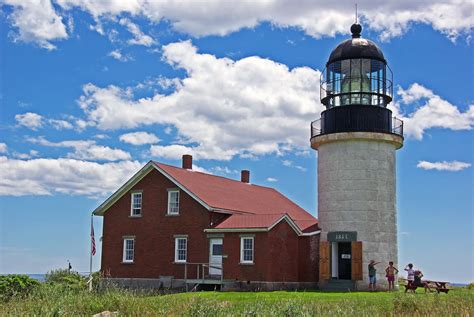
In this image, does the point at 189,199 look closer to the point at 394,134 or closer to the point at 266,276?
the point at 266,276

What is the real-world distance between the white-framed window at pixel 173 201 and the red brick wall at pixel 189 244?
8.0 inches

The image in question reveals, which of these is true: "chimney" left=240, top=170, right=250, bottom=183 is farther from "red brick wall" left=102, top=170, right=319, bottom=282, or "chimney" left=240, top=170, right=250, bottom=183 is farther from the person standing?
the person standing

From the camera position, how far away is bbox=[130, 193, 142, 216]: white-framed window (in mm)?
31406

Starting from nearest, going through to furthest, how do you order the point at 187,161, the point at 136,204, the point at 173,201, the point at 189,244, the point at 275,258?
1. the point at 275,258
2. the point at 189,244
3. the point at 173,201
4. the point at 136,204
5. the point at 187,161

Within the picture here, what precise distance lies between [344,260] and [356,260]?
44.3 inches

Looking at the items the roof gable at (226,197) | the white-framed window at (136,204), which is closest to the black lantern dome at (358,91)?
the roof gable at (226,197)

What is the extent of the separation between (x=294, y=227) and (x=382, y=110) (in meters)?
6.39

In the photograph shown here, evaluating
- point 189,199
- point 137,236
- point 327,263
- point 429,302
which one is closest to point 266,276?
point 327,263

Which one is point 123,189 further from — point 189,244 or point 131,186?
point 189,244

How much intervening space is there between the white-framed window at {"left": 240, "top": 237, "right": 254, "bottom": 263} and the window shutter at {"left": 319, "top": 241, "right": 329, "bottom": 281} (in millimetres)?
3221

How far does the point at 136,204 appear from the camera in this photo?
1241 inches

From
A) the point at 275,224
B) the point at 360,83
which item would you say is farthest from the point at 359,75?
the point at 275,224

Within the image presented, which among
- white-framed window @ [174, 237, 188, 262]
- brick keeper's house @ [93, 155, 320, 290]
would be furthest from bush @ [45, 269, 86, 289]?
white-framed window @ [174, 237, 188, 262]

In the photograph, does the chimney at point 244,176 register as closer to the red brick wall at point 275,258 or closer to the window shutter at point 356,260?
the red brick wall at point 275,258
